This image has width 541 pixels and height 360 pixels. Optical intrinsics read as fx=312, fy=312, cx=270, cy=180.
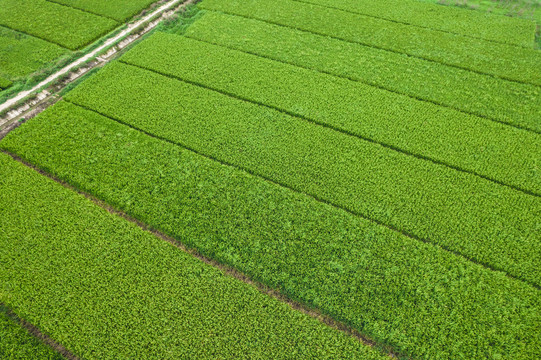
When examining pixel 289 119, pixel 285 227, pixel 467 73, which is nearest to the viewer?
pixel 285 227

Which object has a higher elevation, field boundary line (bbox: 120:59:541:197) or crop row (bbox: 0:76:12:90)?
crop row (bbox: 0:76:12:90)

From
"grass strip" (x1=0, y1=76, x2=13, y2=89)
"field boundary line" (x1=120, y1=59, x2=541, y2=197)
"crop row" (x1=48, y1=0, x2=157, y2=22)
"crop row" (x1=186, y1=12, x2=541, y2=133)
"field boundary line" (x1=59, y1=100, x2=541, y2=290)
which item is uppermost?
"crop row" (x1=48, y1=0, x2=157, y2=22)

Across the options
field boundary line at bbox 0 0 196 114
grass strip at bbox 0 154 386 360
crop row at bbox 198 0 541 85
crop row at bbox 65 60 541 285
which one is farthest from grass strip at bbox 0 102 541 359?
crop row at bbox 198 0 541 85

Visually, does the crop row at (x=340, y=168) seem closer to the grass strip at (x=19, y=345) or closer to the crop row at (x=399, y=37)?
the crop row at (x=399, y=37)

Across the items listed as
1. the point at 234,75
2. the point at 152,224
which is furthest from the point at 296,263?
the point at 234,75

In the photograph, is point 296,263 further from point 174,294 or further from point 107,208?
point 107,208

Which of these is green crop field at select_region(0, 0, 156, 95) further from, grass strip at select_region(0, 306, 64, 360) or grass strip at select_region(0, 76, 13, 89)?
grass strip at select_region(0, 306, 64, 360)

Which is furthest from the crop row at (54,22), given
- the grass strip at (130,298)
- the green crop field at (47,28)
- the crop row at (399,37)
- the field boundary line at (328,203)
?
the grass strip at (130,298)
